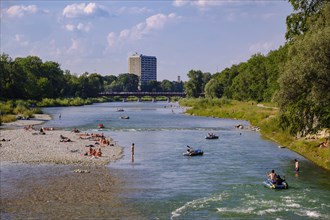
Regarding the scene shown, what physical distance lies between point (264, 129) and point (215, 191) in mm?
55178

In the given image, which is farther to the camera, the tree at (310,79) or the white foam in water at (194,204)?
the tree at (310,79)

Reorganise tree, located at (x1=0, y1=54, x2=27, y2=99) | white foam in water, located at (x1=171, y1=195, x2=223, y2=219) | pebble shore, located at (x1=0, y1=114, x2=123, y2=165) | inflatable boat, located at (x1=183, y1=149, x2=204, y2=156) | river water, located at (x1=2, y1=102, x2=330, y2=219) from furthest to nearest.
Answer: tree, located at (x1=0, y1=54, x2=27, y2=99)
inflatable boat, located at (x1=183, y1=149, x2=204, y2=156)
pebble shore, located at (x1=0, y1=114, x2=123, y2=165)
river water, located at (x1=2, y1=102, x2=330, y2=219)
white foam in water, located at (x1=171, y1=195, x2=223, y2=219)

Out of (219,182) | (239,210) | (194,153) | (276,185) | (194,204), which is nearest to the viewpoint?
(239,210)

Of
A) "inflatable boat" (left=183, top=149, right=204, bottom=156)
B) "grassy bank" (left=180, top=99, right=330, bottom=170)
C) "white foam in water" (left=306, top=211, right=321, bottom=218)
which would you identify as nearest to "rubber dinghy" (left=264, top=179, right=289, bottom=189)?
"white foam in water" (left=306, top=211, right=321, bottom=218)

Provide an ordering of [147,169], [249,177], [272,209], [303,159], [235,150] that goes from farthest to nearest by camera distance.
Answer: [235,150] → [303,159] → [147,169] → [249,177] → [272,209]

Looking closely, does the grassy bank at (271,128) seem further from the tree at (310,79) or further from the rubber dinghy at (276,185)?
the rubber dinghy at (276,185)

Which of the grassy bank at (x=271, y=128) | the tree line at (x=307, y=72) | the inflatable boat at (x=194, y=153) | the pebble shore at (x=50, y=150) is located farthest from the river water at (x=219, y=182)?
the tree line at (x=307, y=72)

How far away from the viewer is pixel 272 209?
1494 inches

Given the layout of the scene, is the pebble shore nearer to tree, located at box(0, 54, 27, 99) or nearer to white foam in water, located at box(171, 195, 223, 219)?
white foam in water, located at box(171, 195, 223, 219)

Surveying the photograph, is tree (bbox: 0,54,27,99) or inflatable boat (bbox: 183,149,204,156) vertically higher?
tree (bbox: 0,54,27,99)

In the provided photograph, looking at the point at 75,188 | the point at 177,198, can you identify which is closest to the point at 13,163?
the point at 75,188

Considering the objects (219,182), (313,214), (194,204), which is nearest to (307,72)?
(219,182)

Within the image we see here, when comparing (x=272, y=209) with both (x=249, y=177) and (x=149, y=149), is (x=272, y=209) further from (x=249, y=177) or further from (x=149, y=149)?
(x=149, y=149)

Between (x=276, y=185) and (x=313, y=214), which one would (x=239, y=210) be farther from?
(x=276, y=185)
